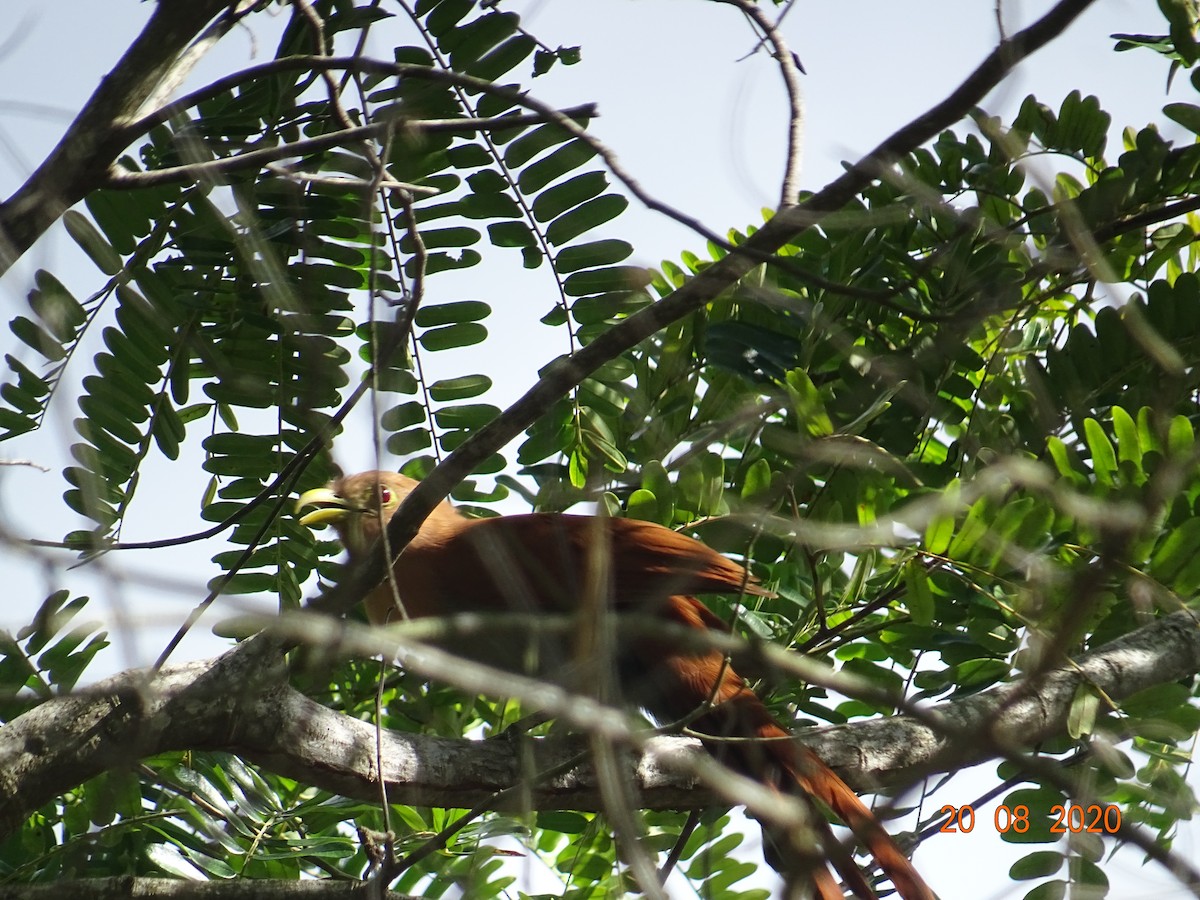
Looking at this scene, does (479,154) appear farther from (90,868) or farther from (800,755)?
(90,868)

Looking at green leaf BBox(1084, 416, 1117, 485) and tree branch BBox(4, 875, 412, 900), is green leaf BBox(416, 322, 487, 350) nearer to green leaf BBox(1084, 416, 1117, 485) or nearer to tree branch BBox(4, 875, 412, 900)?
tree branch BBox(4, 875, 412, 900)

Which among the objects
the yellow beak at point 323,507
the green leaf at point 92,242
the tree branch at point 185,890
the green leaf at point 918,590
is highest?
the green leaf at point 92,242

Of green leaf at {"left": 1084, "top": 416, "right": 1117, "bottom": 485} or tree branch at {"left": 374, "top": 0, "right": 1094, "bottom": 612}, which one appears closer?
tree branch at {"left": 374, "top": 0, "right": 1094, "bottom": 612}

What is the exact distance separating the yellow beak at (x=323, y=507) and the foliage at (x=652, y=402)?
0.42 feet

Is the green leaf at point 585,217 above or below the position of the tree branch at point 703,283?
above

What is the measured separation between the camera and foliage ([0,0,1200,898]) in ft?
8.41

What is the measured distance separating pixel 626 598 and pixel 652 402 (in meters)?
0.75

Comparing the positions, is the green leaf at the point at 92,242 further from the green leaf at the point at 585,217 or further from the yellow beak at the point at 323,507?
the green leaf at the point at 585,217

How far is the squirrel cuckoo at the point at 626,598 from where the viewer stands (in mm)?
2738

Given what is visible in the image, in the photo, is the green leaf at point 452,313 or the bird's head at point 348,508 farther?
the bird's head at point 348,508

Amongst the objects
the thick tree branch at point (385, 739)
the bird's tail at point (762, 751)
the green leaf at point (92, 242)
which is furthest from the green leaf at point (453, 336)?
the thick tree branch at point (385, 739)

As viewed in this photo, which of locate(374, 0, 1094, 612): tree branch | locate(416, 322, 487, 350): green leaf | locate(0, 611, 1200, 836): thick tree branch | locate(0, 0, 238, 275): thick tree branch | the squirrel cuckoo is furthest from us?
locate(416, 322, 487, 350): green leaf

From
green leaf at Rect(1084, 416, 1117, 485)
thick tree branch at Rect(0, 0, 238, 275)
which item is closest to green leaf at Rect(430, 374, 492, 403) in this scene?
thick tree branch at Rect(0, 0, 238, 275)

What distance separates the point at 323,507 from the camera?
143 inches
